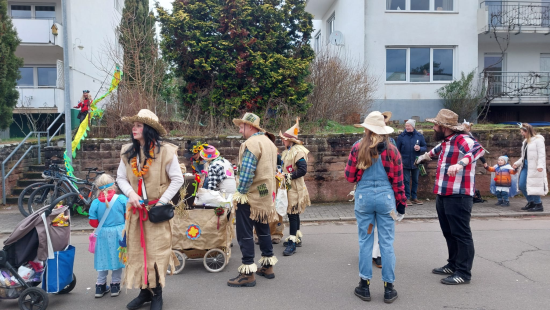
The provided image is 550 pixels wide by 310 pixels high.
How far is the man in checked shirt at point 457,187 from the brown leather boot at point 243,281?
2.26 m

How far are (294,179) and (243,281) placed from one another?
1958 millimetres

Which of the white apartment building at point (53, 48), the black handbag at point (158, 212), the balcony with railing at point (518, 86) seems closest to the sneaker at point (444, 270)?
the black handbag at point (158, 212)

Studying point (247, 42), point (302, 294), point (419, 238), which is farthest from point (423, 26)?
point (302, 294)

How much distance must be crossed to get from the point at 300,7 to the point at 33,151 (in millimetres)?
8695

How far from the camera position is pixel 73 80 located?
19.4 metres

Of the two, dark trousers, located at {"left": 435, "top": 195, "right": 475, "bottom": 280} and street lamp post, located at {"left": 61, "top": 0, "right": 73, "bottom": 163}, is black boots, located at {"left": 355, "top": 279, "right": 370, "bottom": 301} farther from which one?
street lamp post, located at {"left": 61, "top": 0, "right": 73, "bottom": 163}

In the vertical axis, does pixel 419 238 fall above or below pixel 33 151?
below

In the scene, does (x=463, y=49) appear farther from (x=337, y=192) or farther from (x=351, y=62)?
(x=337, y=192)

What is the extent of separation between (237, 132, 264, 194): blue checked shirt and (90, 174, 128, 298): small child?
137 cm

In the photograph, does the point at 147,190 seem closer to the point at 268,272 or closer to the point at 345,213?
the point at 268,272

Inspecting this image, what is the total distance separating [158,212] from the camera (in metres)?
4.08

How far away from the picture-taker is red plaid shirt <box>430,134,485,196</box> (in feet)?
16.3

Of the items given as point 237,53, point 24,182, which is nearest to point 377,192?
point 237,53

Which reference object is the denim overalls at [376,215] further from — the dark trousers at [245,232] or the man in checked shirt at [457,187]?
the dark trousers at [245,232]
